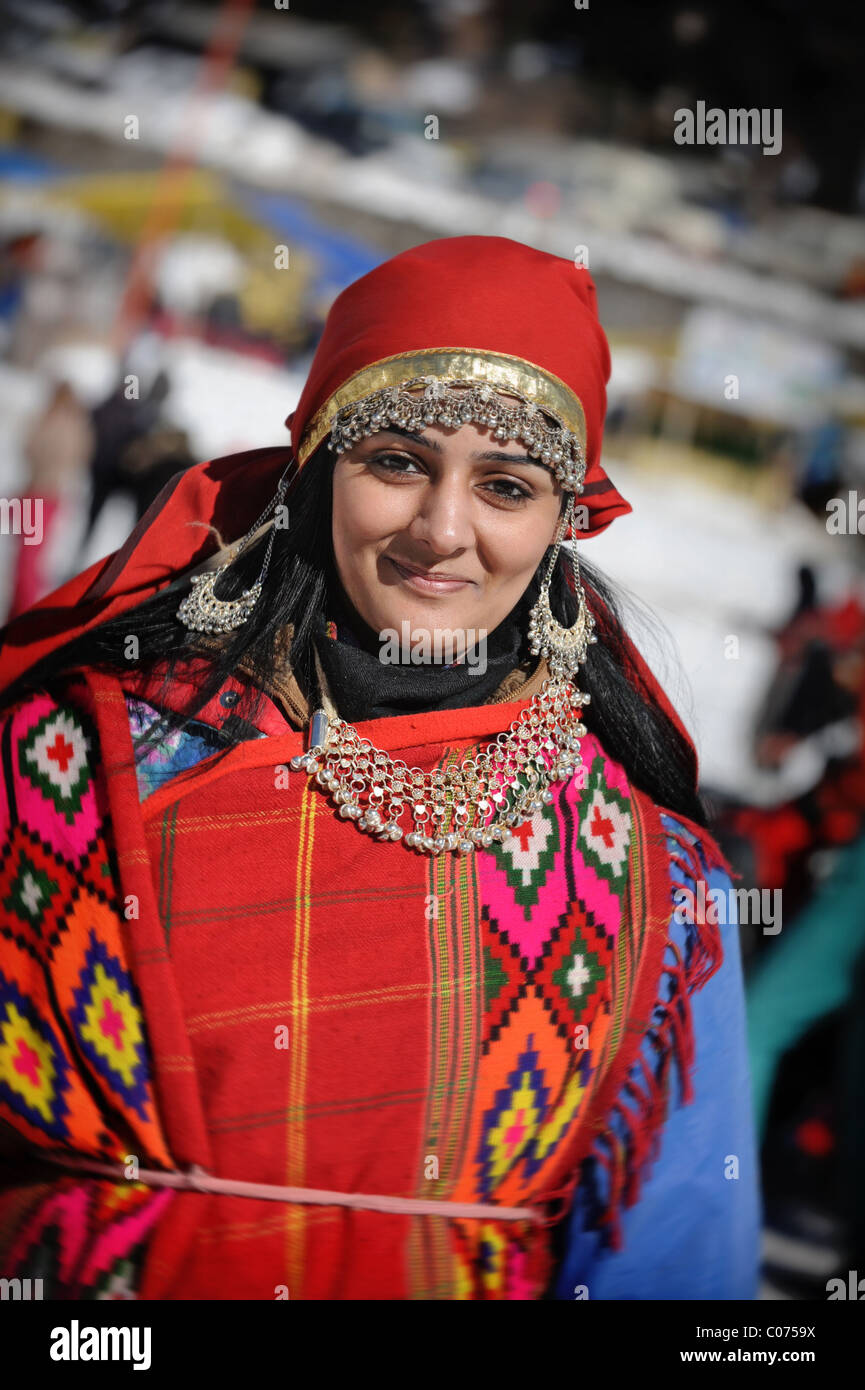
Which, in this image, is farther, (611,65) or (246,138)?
(246,138)

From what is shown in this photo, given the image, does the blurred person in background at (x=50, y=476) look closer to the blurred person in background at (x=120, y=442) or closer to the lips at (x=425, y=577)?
the blurred person in background at (x=120, y=442)

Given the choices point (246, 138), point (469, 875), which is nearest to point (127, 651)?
point (469, 875)

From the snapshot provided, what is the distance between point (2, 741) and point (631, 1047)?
932 mm

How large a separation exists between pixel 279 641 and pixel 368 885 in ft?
1.14

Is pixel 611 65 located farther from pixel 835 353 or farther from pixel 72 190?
pixel 835 353

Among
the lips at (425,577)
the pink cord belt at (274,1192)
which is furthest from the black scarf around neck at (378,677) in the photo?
the pink cord belt at (274,1192)

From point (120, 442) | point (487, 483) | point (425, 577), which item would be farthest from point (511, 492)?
point (120, 442)

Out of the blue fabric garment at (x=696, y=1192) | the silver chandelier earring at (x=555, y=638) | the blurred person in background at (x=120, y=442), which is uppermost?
the blurred person in background at (x=120, y=442)

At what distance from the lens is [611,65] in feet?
16.9

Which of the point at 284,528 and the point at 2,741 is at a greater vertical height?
the point at 284,528

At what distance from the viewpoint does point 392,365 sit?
52.1 inches

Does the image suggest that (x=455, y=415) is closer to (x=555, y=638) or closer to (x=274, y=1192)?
(x=555, y=638)

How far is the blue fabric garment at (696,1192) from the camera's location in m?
1.55

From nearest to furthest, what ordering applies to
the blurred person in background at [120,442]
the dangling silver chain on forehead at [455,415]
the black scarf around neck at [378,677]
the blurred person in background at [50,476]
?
the dangling silver chain on forehead at [455,415] → the black scarf around neck at [378,677] → the blurred person in background at [120,442] → the blurred person in background at [50,476]
